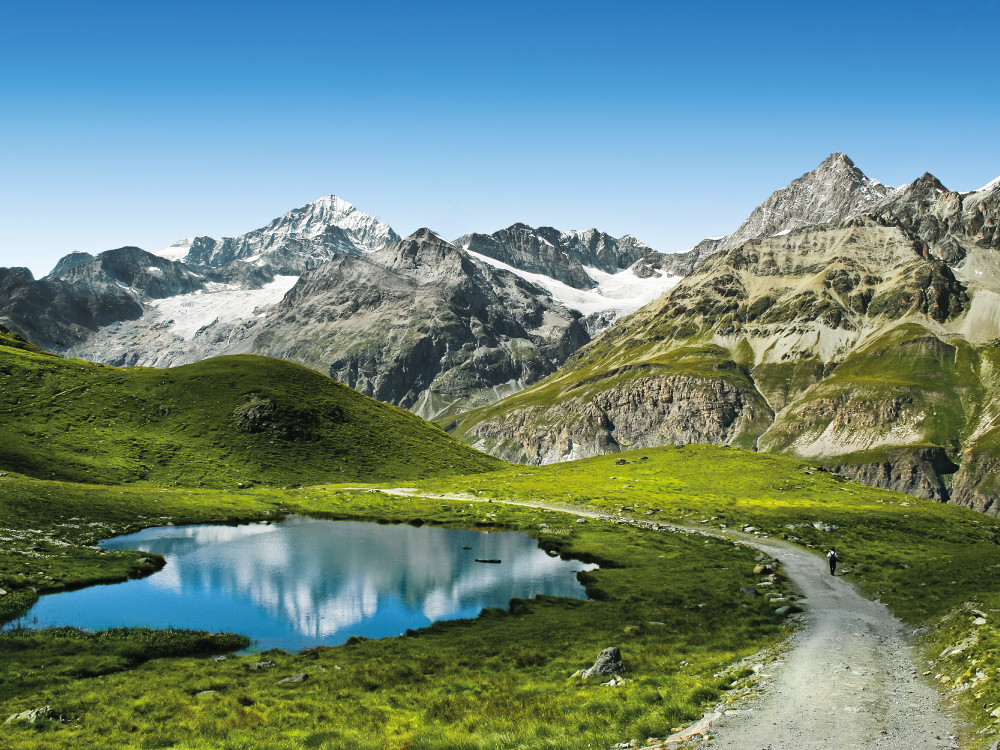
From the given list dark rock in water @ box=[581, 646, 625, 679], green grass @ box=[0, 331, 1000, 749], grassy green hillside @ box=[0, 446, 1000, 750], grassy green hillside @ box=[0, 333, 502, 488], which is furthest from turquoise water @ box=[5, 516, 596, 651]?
grassy green hillside @ box=[0, 333, 502, 488]

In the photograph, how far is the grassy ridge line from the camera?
20469mm

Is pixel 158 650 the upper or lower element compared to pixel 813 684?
lower

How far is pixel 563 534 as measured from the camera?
65500 mm

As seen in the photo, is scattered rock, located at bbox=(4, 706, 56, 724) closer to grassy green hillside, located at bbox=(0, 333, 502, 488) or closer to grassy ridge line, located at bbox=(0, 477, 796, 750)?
grassy ridge line, located at bbox=(0, 477, 796, 750)

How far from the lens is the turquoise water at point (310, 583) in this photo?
3644 cm

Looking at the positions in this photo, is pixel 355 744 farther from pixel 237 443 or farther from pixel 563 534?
pixel 237 443

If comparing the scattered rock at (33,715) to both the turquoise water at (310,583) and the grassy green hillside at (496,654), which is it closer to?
the grassy green hillside at (496,654)

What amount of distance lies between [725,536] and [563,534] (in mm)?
15665

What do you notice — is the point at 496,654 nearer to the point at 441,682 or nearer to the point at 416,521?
the point at 441,682

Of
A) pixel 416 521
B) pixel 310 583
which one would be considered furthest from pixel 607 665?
pixel 416 521

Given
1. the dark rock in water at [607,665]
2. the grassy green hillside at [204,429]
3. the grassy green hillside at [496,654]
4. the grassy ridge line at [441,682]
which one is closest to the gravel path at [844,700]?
the grassy green hillside at [496,654]

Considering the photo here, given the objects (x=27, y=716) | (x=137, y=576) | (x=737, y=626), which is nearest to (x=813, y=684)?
(x=737, y=626)

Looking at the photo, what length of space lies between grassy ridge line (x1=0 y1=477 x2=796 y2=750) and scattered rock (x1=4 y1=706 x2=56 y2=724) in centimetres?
47

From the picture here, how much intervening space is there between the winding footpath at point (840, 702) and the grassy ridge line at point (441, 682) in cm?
157
